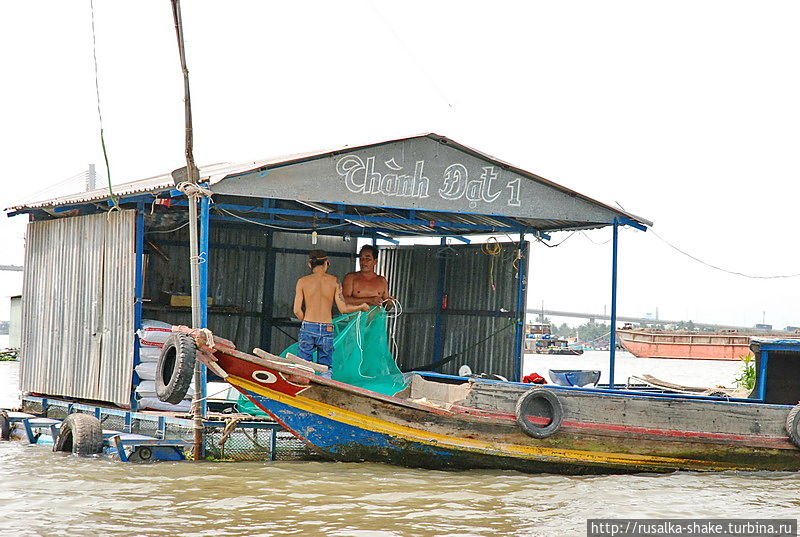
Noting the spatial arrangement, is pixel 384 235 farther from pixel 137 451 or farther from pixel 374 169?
pixel 137 451

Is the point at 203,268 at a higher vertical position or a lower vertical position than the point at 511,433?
higher

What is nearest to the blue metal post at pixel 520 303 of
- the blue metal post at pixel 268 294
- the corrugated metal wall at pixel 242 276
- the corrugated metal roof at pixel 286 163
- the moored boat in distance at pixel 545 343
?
the corrugated metal roof at pixel 286 163

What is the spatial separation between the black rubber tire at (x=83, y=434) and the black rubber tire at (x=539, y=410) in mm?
4709

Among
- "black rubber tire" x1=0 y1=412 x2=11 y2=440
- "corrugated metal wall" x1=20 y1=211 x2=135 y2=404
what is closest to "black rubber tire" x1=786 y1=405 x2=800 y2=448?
"corrugated metal wall" x1=20 y1=211 x2=135 y2=404

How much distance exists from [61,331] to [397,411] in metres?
5.14

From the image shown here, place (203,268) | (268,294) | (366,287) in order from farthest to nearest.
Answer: (268,294) < (366,287) < (203,268)

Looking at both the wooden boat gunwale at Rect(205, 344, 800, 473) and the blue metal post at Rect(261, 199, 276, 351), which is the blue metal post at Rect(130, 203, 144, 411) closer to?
the wooden boat gunwale at Rect(205, 344, 800, 473)

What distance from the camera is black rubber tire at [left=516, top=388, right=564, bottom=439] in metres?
9.54

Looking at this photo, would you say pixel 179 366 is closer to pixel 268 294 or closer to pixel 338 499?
pixel 338 499

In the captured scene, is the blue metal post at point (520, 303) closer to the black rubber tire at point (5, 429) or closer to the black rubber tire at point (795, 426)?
the black rubber tire at point (795, 426)

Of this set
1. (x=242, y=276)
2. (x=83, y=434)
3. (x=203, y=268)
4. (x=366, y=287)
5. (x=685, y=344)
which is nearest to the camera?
(x=203, y=268)

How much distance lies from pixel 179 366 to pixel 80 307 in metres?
3.64

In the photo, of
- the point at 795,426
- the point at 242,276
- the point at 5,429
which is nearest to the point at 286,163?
the point at 242,276

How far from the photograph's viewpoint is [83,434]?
1009cm
